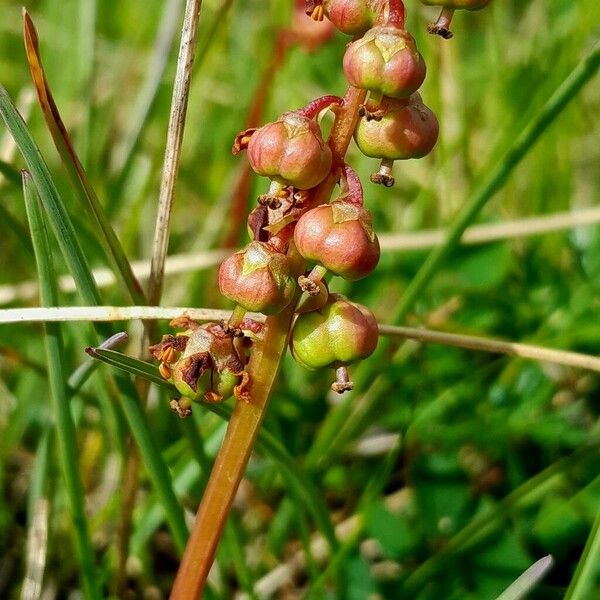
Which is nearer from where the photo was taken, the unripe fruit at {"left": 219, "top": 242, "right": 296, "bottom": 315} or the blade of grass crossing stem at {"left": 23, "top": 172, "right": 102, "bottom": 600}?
the unripe fruit at {"left": 219, "top": 242, "right": 296, "bottom": 315}

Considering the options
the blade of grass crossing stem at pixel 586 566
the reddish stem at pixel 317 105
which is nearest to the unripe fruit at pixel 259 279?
the reddish stem at pixel 317 105

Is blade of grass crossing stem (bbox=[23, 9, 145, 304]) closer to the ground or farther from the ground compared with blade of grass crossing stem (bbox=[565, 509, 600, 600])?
farther from the ground

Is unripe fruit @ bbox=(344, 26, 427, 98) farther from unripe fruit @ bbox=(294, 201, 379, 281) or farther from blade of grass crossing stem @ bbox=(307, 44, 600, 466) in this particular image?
blade of grass crossing stem @ bbox=(307, 44, 600, 466)

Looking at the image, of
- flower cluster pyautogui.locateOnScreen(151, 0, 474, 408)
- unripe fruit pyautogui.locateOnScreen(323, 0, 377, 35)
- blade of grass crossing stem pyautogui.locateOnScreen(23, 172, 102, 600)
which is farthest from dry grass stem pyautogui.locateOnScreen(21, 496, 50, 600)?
unripe fruit pyautogui.locateOnScreen(323, 0, 377, 35)

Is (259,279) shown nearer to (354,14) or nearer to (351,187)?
(351,187)

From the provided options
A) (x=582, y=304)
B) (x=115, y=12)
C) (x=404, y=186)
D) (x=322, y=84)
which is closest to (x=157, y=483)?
(x=582, y=304)
